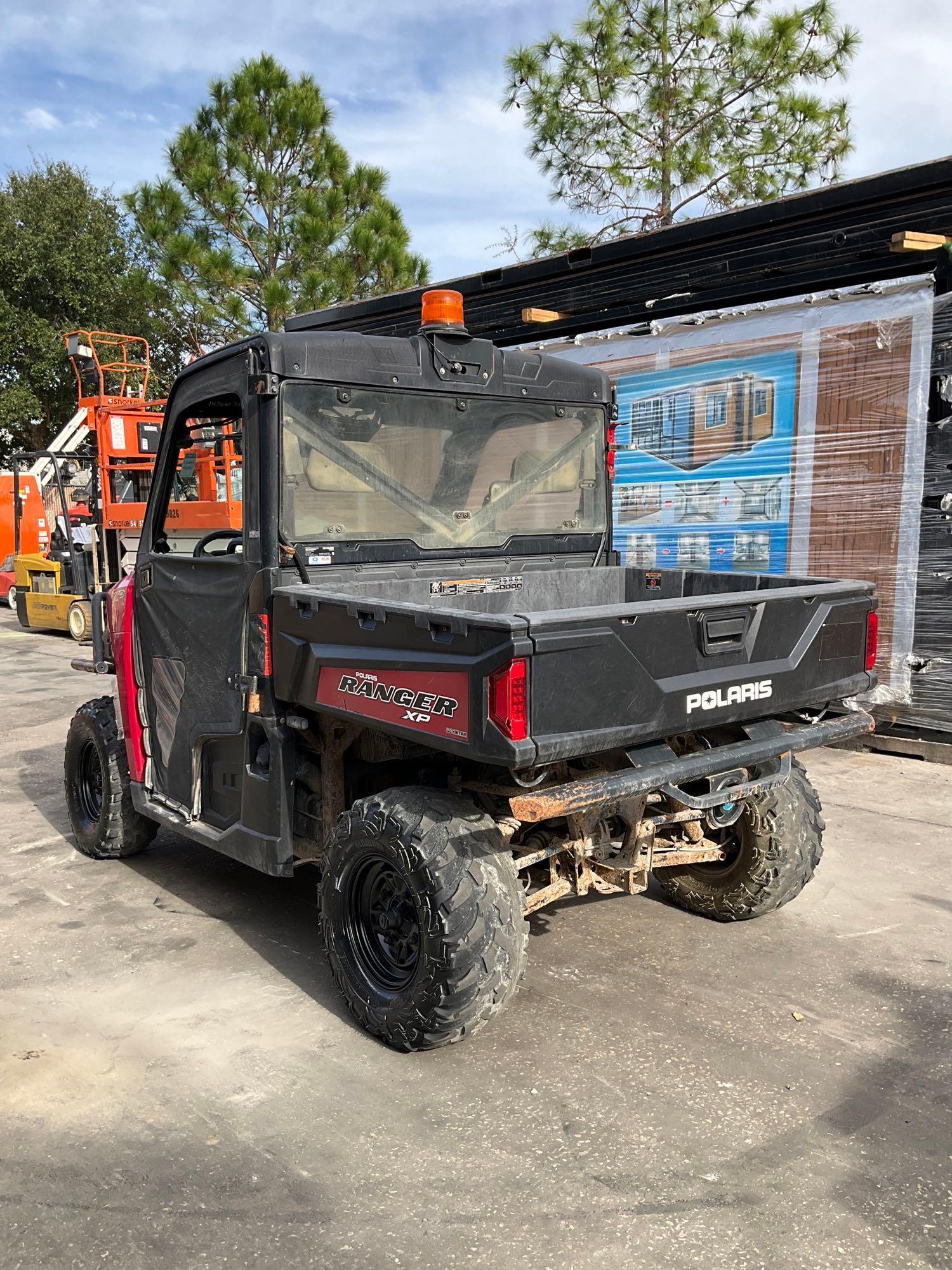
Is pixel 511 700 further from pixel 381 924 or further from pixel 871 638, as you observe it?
pixel 871 638

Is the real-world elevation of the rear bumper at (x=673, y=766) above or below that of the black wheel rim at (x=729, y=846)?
above

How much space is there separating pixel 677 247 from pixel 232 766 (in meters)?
6.24

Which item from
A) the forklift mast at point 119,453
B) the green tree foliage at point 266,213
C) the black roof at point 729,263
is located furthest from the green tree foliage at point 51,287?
the black roof at point 729,263

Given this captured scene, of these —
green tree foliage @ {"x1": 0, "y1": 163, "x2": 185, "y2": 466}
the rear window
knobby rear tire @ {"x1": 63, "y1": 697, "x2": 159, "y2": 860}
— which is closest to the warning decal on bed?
the rear window

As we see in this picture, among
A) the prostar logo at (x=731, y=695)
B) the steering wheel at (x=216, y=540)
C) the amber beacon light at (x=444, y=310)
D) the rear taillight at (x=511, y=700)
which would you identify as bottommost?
the prostar logo at (x=731, y=695)

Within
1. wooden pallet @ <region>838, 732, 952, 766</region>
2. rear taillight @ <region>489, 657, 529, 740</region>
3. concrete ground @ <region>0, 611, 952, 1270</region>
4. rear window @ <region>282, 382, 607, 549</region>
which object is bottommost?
concrete ground @ <region>0, 611, 952, 1270</region>

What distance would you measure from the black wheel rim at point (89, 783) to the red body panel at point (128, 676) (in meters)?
0.55

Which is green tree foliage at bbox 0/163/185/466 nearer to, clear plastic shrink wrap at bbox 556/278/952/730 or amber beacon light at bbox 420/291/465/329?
Answer: clear plastic shrink wrap at bbox 556/278/952/730

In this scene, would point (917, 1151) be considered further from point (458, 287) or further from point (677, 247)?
point (458, 287)

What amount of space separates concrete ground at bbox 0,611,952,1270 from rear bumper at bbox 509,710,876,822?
2.74ft

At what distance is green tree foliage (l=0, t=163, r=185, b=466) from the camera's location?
2708 cm

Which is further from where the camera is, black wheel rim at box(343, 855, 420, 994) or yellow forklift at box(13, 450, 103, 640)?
yellow forklift at box(13, 450, 103, 640)

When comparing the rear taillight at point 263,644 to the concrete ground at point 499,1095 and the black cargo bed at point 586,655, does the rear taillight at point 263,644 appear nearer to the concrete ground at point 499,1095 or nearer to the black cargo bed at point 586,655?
the black cargo bed at point 586,655

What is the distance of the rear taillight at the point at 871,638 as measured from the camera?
407 centimetres
